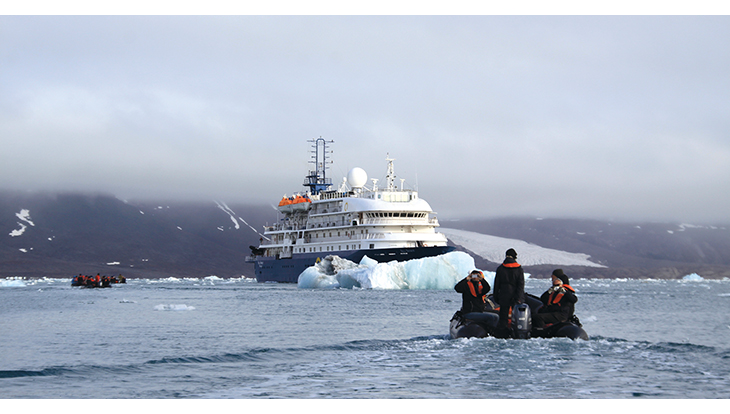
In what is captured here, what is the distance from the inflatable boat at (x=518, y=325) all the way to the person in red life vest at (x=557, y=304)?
158 millimetres

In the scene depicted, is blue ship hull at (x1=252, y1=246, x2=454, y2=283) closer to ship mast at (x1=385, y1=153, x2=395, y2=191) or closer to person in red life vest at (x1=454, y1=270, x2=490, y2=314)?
ship mast at (x1=385, y1=153, x2=395, y2=191)

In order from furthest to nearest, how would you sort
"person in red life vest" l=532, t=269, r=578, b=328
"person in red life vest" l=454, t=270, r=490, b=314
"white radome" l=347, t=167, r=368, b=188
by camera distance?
"white radome" l=347, t=167, r=368, b=188 < "person in red life vest" l=454, t=270, r=490, b=314 < "person in red life vest" l=532, t=269, r=578, b=328

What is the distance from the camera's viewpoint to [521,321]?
18578mm

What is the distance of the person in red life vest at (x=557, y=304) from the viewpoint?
59.7 ft

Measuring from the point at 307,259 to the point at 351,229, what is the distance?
748 cm

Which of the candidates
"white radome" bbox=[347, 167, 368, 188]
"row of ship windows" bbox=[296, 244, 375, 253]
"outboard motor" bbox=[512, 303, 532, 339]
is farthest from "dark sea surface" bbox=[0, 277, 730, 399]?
"white radome" bbox=[347, 167, 368, 188]

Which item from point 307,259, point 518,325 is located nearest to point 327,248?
point 307,259

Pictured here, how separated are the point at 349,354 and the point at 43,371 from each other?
682 cm

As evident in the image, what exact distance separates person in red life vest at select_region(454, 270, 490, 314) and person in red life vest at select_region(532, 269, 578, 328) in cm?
139

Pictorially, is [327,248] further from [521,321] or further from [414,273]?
[521,321]

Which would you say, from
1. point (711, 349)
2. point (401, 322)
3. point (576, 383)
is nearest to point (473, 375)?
point (576, 383)

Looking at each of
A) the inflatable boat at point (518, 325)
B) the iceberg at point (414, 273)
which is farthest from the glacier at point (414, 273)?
the inflatable boat at point (518, 325)

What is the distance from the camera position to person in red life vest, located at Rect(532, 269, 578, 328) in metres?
18.2

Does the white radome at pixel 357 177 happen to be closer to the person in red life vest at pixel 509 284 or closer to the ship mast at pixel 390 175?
the ship mast at pixel 390 175
